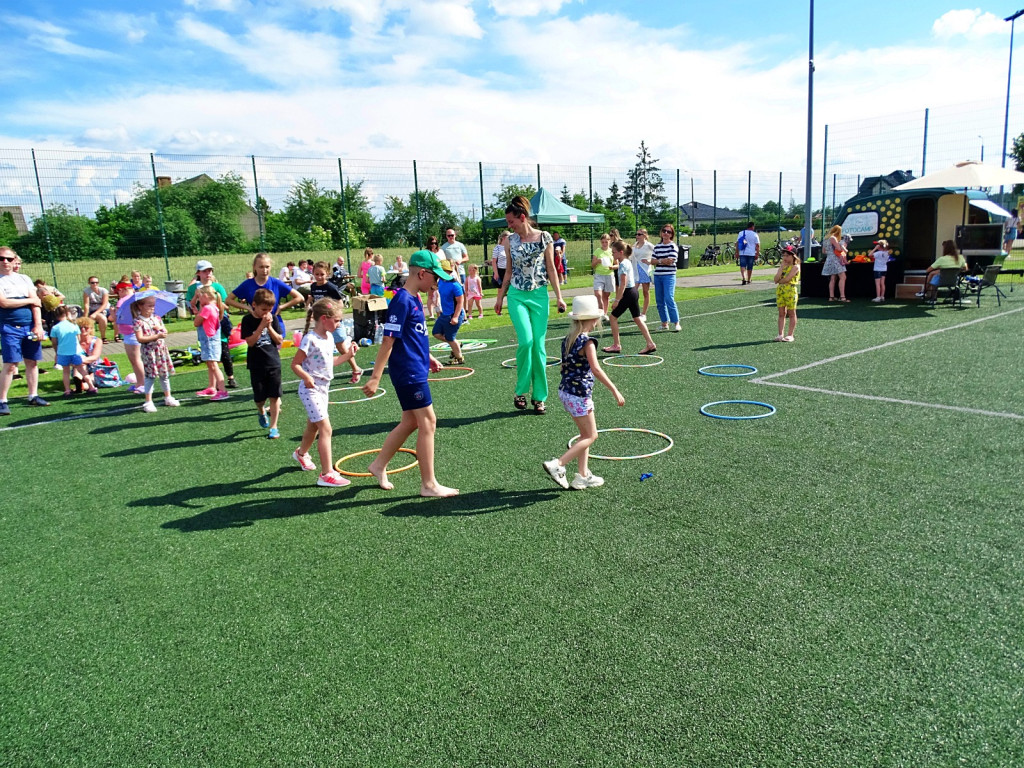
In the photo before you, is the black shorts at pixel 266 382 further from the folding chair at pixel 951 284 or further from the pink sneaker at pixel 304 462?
the folding chair at pixel 951 284

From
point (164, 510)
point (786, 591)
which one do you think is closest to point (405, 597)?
point (786, 591)

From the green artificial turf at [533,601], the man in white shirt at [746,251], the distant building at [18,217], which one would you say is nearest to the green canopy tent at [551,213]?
the man in white shirt at [746,251]

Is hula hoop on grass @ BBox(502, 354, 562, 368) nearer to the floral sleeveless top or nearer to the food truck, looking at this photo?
the floral sleeveless top

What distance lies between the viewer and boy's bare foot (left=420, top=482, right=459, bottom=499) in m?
5.72

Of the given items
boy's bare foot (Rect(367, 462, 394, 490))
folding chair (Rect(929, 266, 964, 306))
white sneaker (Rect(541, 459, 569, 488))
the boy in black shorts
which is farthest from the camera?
folding chair (Rect(929, 266, 964, 306))

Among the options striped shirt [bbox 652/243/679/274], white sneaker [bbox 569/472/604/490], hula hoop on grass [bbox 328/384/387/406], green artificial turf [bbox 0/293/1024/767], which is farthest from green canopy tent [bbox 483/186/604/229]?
white sneaker [bbox 569/472/604/490]

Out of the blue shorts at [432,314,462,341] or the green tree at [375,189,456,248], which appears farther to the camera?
the green tree at [375,189,456,248]

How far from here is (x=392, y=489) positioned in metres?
6.04

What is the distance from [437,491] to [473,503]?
368mm

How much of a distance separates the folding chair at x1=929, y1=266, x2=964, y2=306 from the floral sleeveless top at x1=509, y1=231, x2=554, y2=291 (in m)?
12.9

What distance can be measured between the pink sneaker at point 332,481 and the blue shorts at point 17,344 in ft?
21.5

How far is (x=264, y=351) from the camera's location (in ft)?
24.8

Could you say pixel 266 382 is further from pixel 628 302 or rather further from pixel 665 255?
pixel 665 255

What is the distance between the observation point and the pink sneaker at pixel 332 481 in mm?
6113
